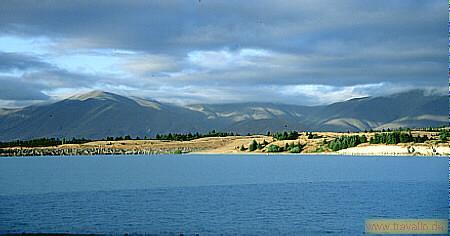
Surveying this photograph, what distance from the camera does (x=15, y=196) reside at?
67.5 meters

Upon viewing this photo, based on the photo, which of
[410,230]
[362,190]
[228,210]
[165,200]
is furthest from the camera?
[362,190]

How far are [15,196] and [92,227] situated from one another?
2608 cm

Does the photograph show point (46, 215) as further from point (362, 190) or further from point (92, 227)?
point (362, 190)

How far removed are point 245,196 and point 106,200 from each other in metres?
14.4

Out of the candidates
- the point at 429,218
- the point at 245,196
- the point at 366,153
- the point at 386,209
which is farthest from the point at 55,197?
the point at 366,153

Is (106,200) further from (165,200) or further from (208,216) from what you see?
(208,216)

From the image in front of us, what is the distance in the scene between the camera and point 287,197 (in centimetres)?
6438

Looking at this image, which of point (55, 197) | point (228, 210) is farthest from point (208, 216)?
point (55, 197)

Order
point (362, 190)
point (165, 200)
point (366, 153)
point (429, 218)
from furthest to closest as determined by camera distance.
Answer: point (366, 153)
point (362, 190)
point (165, 200)
point (429, 218)

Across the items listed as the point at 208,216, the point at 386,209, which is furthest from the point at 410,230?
the point at 208,216

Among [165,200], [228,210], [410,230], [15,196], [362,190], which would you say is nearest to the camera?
[410,230]

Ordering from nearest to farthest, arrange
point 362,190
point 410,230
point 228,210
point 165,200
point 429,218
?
point 410,230 → point 429,218 → point 228,210 → point 165,200 → point 362,190

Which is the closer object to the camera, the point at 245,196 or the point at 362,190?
the point at 245,196

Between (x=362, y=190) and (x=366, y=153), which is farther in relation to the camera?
(x=366, y=153)
